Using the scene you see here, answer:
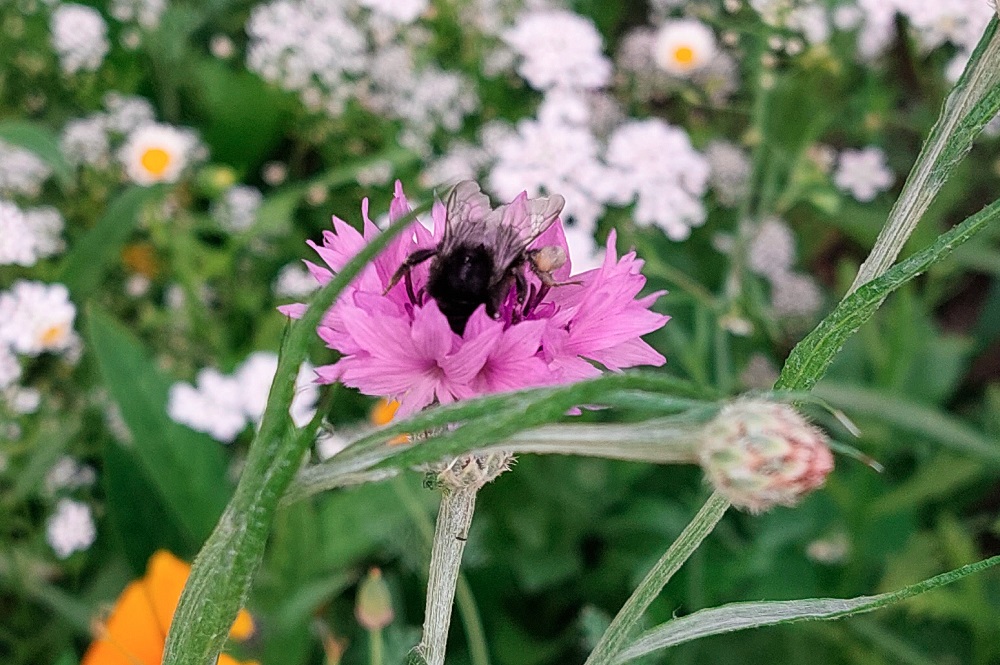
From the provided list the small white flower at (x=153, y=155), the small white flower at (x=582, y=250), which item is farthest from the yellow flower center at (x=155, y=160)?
the small white flower at (x=582, y=250)

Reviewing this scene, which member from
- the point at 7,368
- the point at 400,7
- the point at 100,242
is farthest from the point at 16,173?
the point at 400,7

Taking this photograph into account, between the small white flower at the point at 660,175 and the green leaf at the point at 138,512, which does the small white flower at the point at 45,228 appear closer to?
the green leaf at the point at 138,512

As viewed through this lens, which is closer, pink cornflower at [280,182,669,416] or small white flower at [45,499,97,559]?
pink cornflower at [280,182,669,416]

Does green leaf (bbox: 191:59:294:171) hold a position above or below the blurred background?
above

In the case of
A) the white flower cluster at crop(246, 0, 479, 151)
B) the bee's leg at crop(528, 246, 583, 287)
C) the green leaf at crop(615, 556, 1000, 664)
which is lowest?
the green leaf at crop(615, 556, 1000, 664)

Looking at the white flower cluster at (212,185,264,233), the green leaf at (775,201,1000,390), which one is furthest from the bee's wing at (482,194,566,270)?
the white flower cluster at (212,185,264,233)

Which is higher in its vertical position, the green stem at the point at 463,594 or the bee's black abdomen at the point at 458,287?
the bee's black abdomen at the point at 458,287

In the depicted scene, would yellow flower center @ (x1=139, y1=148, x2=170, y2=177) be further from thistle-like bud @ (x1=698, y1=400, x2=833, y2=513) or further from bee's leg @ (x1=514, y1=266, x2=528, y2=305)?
thistle-like bud @ (x1=698, y1=400, x2=833, y2=513)
